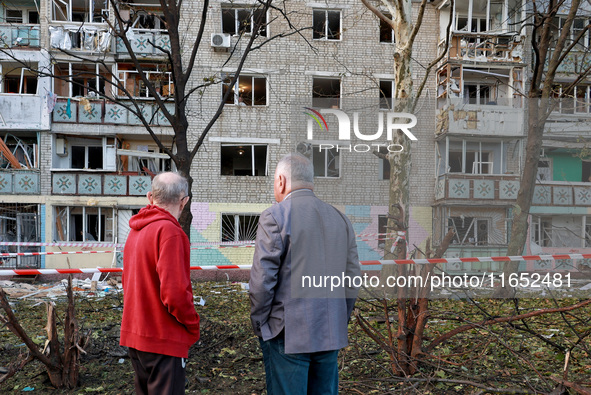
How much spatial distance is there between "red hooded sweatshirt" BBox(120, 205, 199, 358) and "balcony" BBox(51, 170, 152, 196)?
19.5 meters

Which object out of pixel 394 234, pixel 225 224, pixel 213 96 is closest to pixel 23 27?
pixel 213 96

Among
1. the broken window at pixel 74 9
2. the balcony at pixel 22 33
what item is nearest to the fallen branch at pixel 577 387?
the broken window at pixel 74 9

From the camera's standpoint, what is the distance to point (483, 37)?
896 inches

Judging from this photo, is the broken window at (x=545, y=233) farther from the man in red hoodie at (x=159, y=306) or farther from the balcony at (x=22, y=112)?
the balcony at (x=22, y=112)

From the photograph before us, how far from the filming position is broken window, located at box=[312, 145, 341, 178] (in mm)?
3434

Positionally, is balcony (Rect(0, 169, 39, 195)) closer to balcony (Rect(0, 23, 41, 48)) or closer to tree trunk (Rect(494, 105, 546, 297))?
balcony (Rect(0, 23, 41, 48))

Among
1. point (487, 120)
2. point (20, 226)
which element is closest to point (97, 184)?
point (20, 226)

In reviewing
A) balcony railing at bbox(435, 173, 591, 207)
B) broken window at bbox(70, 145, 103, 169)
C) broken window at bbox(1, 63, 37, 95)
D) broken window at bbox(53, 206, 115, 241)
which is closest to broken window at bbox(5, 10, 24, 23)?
broken window at bbox(1, 63, 37, 95)

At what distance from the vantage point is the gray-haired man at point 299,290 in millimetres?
2918

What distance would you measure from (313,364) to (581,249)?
355 cm

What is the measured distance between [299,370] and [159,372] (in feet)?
3.03

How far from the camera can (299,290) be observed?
291cm

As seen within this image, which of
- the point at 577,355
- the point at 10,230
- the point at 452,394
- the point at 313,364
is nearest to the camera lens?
the point at 313,364

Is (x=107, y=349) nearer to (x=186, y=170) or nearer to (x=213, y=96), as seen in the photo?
(x=186, y=170)
